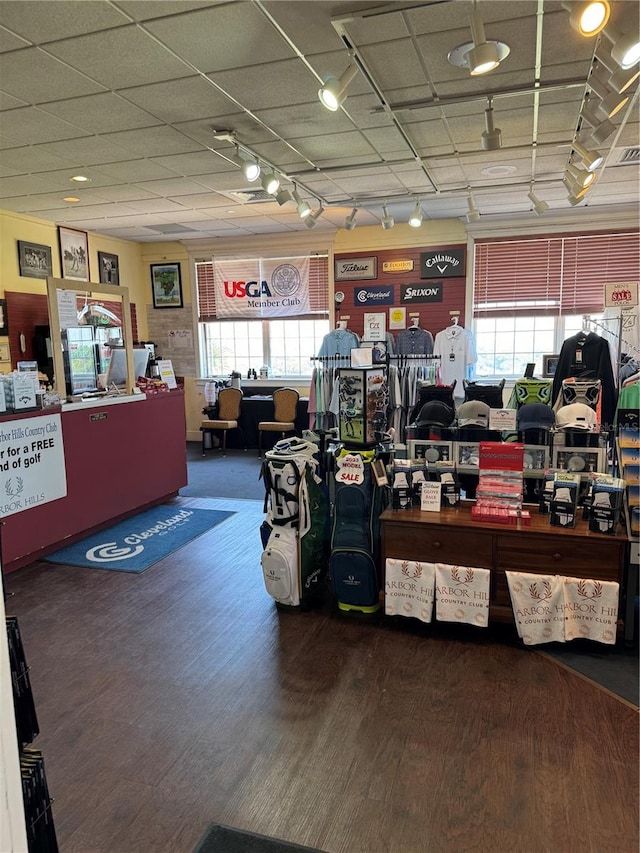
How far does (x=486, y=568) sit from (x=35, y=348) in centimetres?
635

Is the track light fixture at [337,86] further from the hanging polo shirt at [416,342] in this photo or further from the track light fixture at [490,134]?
the hanging polo shirt at [416,342]

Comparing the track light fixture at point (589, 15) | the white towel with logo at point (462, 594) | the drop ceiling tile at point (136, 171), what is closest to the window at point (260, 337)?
the drop ceiling tile at point (136, 171)

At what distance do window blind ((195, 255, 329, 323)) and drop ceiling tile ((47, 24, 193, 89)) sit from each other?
16.9 ft

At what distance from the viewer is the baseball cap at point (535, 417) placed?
339 centimetres

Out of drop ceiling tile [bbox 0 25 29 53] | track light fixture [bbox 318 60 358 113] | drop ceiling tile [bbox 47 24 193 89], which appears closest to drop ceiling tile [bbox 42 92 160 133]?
drop ceiling tile [bbox 47 24 193 89]

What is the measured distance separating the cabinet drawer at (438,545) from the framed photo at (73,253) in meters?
6.13

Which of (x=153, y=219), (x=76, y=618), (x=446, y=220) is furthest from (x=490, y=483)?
(x=153, y=219)

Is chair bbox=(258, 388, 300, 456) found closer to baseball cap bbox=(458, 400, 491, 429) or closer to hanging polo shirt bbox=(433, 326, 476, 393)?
hanging polo shirt bbox=(433, 326, 476, 393)

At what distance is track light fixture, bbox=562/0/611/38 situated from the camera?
7.45ft

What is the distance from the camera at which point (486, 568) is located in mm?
2988

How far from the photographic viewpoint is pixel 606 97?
10.5ft

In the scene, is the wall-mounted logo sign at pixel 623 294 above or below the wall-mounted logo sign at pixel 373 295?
below

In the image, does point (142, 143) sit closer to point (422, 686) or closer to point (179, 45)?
point (179, 45)

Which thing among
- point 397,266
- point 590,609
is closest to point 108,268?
point 397,266
